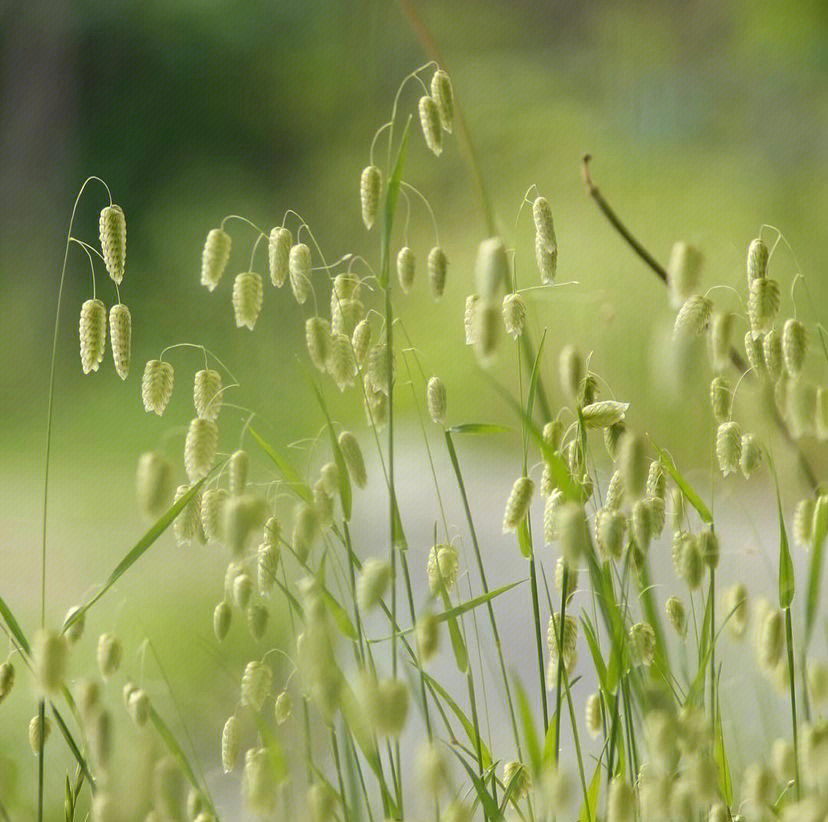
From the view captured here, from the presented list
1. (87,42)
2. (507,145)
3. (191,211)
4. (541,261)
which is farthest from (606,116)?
(541,261)

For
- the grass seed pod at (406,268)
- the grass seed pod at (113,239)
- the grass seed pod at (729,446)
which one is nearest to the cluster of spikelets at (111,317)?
the grass seed pod at (113,239)

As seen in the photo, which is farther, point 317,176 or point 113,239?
point 317,176

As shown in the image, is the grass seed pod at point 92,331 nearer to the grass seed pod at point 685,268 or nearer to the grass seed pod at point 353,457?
the grass seed pod at point 353,457

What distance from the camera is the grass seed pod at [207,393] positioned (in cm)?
44

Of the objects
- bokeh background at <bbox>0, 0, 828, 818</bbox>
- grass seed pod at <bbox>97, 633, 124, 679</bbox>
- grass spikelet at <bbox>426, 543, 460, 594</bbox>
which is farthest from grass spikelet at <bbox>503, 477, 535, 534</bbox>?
bokeh background at <bbox>0, 0, 828, 818</bbox>

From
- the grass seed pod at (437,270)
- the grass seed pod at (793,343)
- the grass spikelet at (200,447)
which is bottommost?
the grass spikelet at (200,447)

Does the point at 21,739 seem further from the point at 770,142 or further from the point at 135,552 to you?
the point at 770,142

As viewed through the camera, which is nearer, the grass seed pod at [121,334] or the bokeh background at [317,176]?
the grass seed pod at [121,334]

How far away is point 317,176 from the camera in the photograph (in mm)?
2316

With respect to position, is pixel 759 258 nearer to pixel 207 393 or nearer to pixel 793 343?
pixel 793 343

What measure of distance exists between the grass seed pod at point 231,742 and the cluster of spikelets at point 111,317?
0.42 feet

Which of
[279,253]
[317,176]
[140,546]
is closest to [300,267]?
[279,253]

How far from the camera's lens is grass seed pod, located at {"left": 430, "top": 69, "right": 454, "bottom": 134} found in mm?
451

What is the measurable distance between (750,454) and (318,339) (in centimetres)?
17
